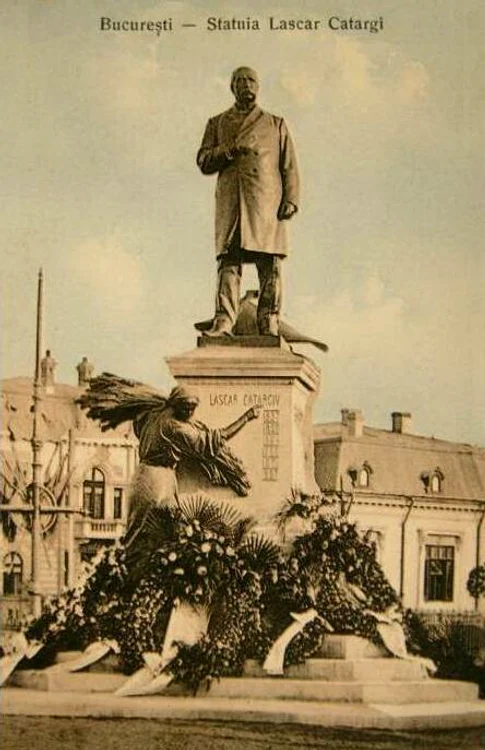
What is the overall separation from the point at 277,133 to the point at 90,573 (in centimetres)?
413

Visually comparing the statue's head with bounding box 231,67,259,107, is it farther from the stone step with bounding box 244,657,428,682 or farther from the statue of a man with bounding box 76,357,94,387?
the stone step with bounding box 244,657,428,682

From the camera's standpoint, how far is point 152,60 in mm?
14688

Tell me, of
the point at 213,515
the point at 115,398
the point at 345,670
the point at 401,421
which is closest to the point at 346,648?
the point at 345,670

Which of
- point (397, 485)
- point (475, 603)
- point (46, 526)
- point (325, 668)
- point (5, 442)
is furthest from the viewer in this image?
point (397, 485)

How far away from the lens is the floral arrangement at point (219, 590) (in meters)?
13.5

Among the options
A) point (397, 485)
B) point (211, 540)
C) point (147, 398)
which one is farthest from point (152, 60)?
point (397, 485)

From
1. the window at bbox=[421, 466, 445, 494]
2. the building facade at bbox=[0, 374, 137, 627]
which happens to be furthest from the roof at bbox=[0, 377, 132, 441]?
the window at bbox=[421, 466, 445, 494]

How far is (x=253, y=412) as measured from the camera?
14.2 m

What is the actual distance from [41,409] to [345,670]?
12.4 ft

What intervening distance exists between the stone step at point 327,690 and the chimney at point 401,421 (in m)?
2.90

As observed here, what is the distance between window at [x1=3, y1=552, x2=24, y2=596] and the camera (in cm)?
1655

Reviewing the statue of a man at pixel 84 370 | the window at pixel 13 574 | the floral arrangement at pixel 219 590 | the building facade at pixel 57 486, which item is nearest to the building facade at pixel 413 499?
the floral arrangement at pixel 219 590

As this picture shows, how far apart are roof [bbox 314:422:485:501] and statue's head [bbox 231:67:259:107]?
13.1 ft

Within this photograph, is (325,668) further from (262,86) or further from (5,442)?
(262,86)
